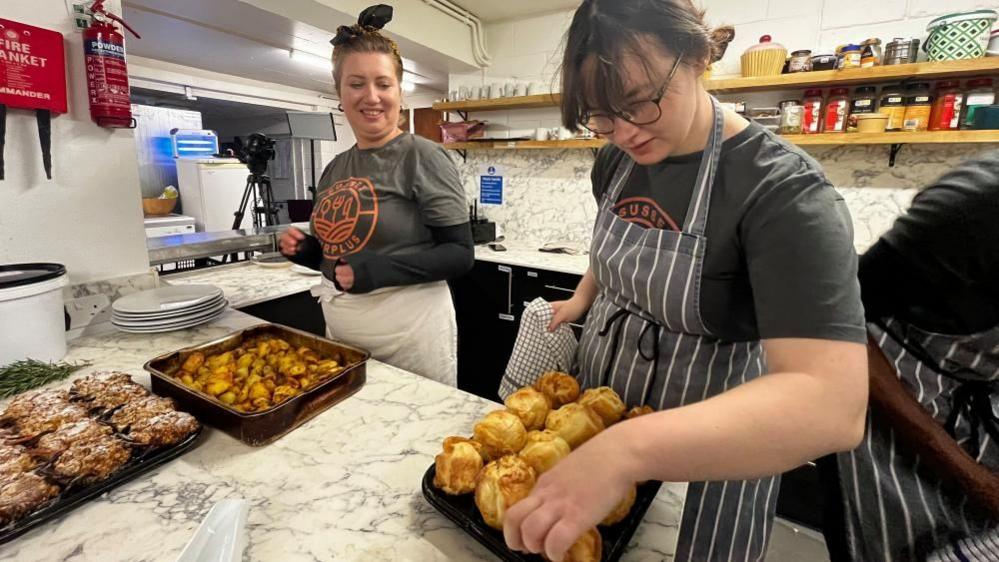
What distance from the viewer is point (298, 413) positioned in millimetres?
887

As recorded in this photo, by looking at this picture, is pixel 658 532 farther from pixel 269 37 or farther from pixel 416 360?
pixel 269 37

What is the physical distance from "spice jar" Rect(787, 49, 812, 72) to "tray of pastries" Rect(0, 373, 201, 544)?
9.08 ft

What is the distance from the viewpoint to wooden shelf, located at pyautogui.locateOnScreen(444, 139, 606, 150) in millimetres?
2799

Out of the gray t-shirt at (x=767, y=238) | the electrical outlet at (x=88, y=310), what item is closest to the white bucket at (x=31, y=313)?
the electrical outlet at (x=88, y=310)

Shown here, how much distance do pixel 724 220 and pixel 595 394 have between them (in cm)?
35

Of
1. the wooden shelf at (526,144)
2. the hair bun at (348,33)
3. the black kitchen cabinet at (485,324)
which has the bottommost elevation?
the black kitchen cabinet at (485,324)

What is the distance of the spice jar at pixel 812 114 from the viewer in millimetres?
2225

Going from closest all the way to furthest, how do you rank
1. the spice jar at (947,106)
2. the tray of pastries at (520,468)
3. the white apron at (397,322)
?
the tray of pastries at (520,468)
the white apron at (397,322)
the spice jar at (947,106)

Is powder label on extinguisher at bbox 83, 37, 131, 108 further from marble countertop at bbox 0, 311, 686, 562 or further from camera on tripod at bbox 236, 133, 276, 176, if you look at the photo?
camera on tripod at bbox 236, 133, 276, 176

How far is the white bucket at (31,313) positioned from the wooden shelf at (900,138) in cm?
238

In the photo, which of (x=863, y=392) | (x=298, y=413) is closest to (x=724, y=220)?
(x=863, y=392)

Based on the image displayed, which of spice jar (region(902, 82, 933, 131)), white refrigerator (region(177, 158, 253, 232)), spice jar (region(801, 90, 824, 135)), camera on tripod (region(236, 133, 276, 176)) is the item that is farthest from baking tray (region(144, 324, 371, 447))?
white refrigerator (region(177, 158, 253, 232))

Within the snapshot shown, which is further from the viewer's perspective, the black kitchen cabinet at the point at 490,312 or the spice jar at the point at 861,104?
the black kitchen cabinet at the point at 490,312

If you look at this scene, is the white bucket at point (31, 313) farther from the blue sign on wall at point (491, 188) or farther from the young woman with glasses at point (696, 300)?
the blue sign on wall at point (491, 188)
